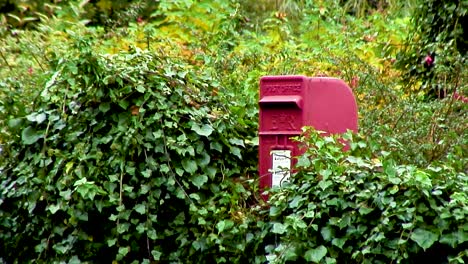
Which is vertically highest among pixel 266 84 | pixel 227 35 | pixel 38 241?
pixel 227 35

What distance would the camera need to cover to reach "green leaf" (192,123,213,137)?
515cm

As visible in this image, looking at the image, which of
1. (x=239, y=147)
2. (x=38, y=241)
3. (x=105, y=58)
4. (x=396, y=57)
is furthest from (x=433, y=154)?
(x=396, y=57)

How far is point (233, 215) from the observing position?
4.89 m

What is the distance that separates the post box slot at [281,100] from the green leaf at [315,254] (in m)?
0.98

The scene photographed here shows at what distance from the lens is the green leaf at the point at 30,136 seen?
215 inches

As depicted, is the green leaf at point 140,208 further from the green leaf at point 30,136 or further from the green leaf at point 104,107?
the green leaf at point 30,136

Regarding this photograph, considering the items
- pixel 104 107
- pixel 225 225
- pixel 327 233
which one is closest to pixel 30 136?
pixel 104 107

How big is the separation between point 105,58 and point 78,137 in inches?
20.6

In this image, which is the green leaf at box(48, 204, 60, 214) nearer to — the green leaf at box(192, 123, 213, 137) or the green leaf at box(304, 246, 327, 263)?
the green leaf at box(192, 123, 213, 137)

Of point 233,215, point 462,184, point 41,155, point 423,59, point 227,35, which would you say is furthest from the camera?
point 423,59

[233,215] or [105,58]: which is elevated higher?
[105,58]

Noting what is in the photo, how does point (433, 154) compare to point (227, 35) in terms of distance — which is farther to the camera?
point (227, 35)

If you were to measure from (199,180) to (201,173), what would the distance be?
9cm

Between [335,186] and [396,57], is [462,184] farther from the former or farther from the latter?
[396,57]
